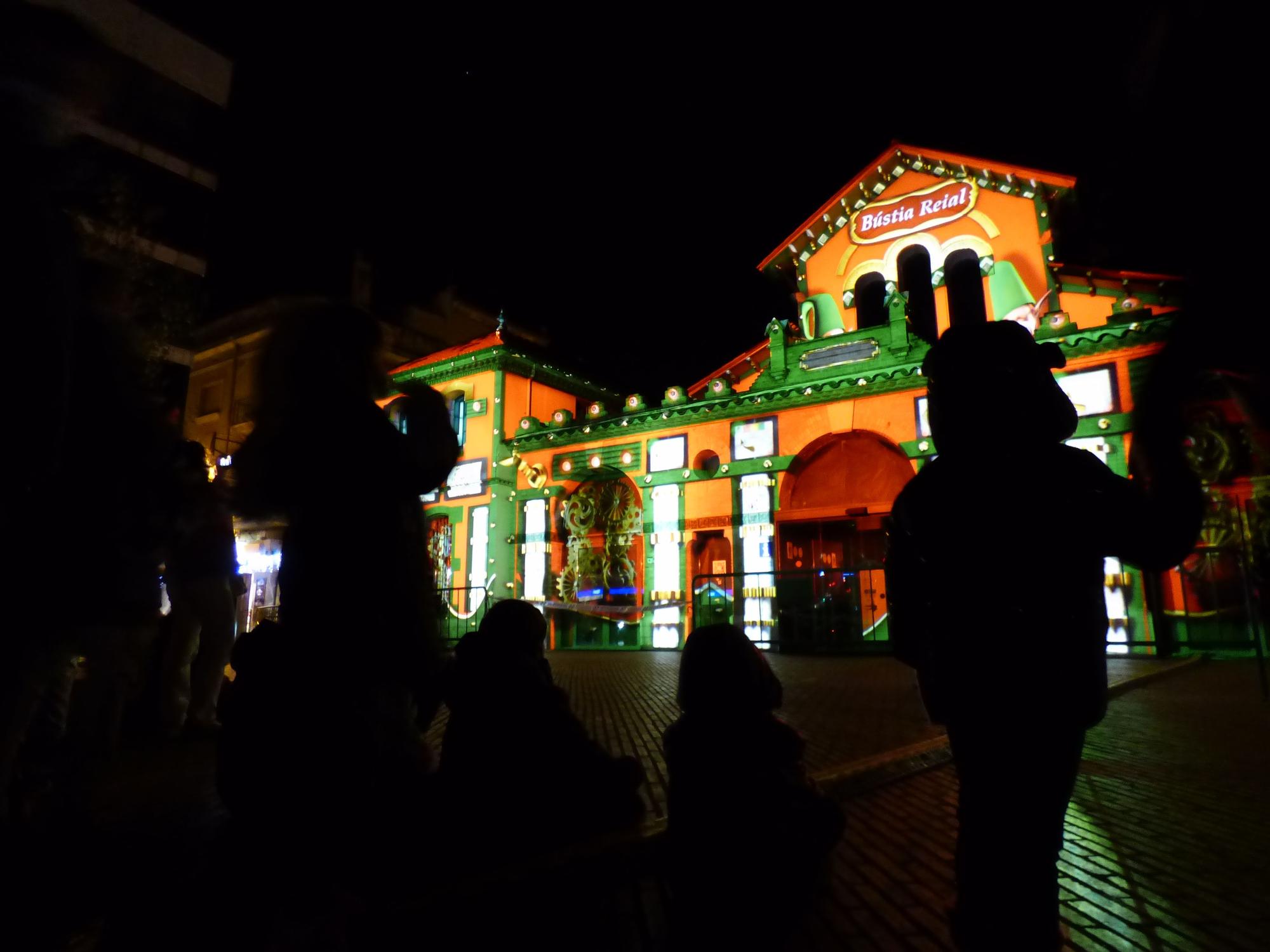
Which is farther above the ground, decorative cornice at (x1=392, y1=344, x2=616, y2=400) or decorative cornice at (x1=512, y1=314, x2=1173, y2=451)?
decorative cornice at (x1=392, y1=344, x2=616, y2=400)

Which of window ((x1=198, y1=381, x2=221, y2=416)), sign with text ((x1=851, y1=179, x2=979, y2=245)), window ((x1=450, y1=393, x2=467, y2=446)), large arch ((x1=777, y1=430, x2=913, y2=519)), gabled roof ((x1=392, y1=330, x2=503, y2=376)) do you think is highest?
sign with text ((x1=851, y1=179, x2=979, y2=245))

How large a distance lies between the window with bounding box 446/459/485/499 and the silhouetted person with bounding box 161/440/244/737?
1317cm

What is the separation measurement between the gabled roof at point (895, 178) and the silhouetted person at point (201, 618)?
14.5 m

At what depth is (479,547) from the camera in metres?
17.9

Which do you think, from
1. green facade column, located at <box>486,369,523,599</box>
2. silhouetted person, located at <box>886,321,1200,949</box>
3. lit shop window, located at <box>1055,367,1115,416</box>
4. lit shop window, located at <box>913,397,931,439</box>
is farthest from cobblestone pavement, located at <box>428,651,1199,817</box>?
green facade column, located at <box>486,369,523,599</box>

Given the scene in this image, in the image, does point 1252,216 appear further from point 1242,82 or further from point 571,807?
point 1242,82

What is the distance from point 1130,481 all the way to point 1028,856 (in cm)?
93

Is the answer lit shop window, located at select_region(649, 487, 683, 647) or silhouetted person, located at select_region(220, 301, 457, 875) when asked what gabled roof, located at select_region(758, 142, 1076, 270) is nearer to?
lit shop window, located at select_region(649, 487, 683, 647)

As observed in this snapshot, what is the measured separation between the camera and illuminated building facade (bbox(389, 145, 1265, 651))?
11953 millimetres

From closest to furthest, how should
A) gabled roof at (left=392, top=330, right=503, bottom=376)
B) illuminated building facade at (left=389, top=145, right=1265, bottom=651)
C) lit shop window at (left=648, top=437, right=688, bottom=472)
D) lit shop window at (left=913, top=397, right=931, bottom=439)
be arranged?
1. illuminated building facade at (left=389, top=145, right=1265, bottom=651)
2. lit shop window at (left=913, top=397, right=931, bottom=439)
3. lit shop window at (left=648, top=437, right=688, bottom=472)
4. gabled roof at (left=392, top=330, right=503, bottom=376)

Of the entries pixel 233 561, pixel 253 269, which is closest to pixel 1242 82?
pixel 233 561

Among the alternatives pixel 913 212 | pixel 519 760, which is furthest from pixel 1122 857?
pixel 913 212

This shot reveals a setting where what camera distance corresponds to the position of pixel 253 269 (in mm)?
13312

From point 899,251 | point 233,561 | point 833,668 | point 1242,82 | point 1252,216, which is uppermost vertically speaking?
point 899,251
